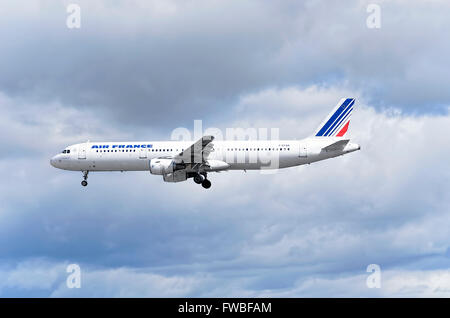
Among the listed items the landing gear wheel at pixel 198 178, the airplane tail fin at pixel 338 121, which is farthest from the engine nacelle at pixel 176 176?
the airplane tail fin at pixel 338 121

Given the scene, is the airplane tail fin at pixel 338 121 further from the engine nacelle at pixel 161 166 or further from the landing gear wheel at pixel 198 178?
the engine nacelle at pixel 161 166

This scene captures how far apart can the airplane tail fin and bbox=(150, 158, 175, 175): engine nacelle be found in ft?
60.6

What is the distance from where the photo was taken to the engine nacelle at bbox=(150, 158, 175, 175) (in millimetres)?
76125

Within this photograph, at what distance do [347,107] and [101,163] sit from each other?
30.8 metres

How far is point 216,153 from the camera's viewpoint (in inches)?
3123

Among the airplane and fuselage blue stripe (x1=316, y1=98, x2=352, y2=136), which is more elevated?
fuselage blue stripe (x1=316, y1=98, x2=352, y2=136)

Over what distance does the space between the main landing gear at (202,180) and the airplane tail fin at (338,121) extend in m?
14.3

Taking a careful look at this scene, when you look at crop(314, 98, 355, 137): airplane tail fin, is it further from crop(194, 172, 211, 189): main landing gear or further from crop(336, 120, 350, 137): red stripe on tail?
crop(194, 172, 211, 189): main landing gear

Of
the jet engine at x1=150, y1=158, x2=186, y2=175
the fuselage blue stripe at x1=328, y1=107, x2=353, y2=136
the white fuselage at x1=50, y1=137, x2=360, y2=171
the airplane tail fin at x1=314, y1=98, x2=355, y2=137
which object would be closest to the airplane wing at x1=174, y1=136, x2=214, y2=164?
the jet engine at x1=150, y1=158, x2=186, y2=175
